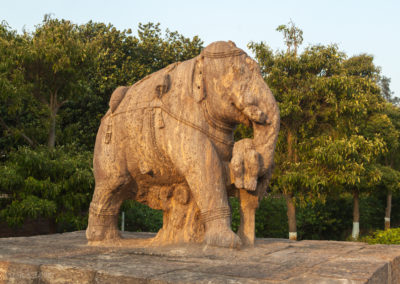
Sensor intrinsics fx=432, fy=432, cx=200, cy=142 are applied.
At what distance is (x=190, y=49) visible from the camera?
54.7 ft

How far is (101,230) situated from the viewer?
4.84 meters

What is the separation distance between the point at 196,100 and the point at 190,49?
12.8 meters

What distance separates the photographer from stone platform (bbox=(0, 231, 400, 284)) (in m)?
2.98

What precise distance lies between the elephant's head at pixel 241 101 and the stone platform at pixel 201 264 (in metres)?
0.77

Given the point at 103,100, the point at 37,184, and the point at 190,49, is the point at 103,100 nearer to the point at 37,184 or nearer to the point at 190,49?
the point at 190,49

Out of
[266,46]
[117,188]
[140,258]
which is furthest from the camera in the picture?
[266,46]

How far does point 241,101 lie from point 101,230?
7.09ft

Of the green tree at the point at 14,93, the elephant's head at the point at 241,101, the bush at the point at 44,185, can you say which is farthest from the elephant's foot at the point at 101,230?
the green tree at the point at 14,93

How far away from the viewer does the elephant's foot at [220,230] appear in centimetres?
393

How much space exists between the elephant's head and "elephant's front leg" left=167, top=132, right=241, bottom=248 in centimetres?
19

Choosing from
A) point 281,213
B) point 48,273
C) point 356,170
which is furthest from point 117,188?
point 281,213

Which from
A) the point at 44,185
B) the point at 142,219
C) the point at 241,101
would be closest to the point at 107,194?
the point at 241,101

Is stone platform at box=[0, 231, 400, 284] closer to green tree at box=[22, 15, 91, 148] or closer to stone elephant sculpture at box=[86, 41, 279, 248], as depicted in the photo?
stone elephant sculpture at box=[86, 41, 279, 248]

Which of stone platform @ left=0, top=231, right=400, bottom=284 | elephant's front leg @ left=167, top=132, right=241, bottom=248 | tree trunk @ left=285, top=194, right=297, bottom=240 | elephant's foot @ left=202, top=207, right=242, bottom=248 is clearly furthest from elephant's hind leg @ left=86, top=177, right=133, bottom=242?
tree trunk @ left=285, top=194, right=297, bottom=240
